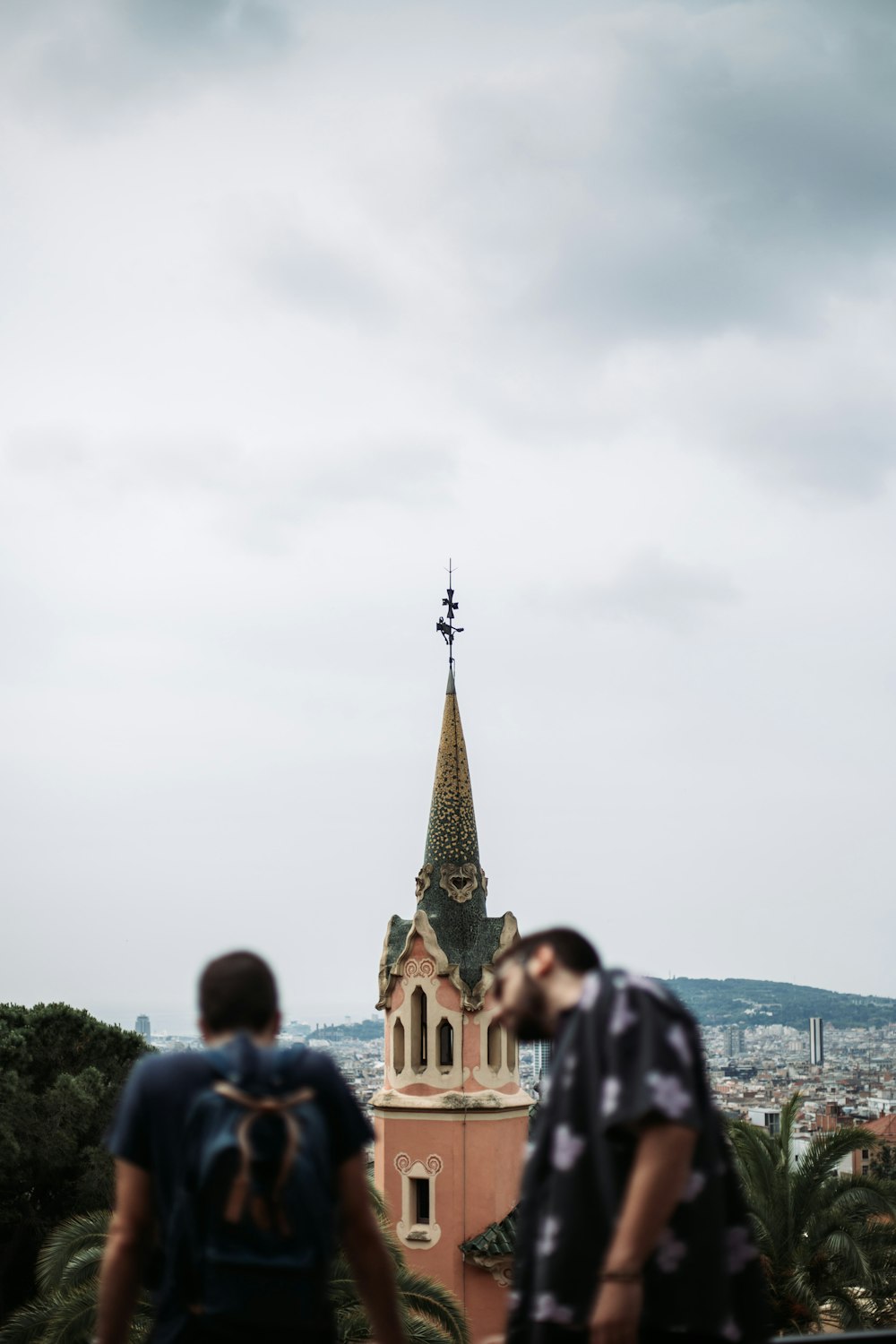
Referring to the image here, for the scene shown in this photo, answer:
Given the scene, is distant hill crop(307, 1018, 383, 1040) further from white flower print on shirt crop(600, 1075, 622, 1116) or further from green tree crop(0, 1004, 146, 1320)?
white flower print on shirt crop(600, 1075, 622, 1116)

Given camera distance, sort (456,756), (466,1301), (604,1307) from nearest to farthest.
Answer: (604,1307) → (466,1301) → (456,756)

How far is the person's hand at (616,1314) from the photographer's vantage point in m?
2.88

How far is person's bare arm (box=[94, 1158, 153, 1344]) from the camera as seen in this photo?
3.16 meters

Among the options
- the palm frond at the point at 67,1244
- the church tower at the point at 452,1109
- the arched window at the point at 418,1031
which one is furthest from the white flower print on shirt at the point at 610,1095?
the arched window at the point at 418,1031

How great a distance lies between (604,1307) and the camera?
9.50 feet

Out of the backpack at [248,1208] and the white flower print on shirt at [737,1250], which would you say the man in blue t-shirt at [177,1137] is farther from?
the white flower print on shirt at [737,1250]

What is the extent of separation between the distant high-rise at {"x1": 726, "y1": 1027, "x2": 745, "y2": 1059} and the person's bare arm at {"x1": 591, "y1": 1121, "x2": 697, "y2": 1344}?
119666 mm

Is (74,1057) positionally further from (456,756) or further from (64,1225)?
(64,1225)

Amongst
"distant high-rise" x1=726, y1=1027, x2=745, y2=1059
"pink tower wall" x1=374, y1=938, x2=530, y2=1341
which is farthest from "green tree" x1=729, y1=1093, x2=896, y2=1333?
"distant high-rise" x1=726, y1=1027, x2=745, y2=1059

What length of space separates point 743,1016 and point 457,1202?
99.9m

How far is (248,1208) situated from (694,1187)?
35.9 inches

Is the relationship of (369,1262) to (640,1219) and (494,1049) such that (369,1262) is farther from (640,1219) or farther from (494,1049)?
(494,1049)

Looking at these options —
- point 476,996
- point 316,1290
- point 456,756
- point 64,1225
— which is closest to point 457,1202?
point 476,996

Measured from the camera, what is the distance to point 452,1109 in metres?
24.6
